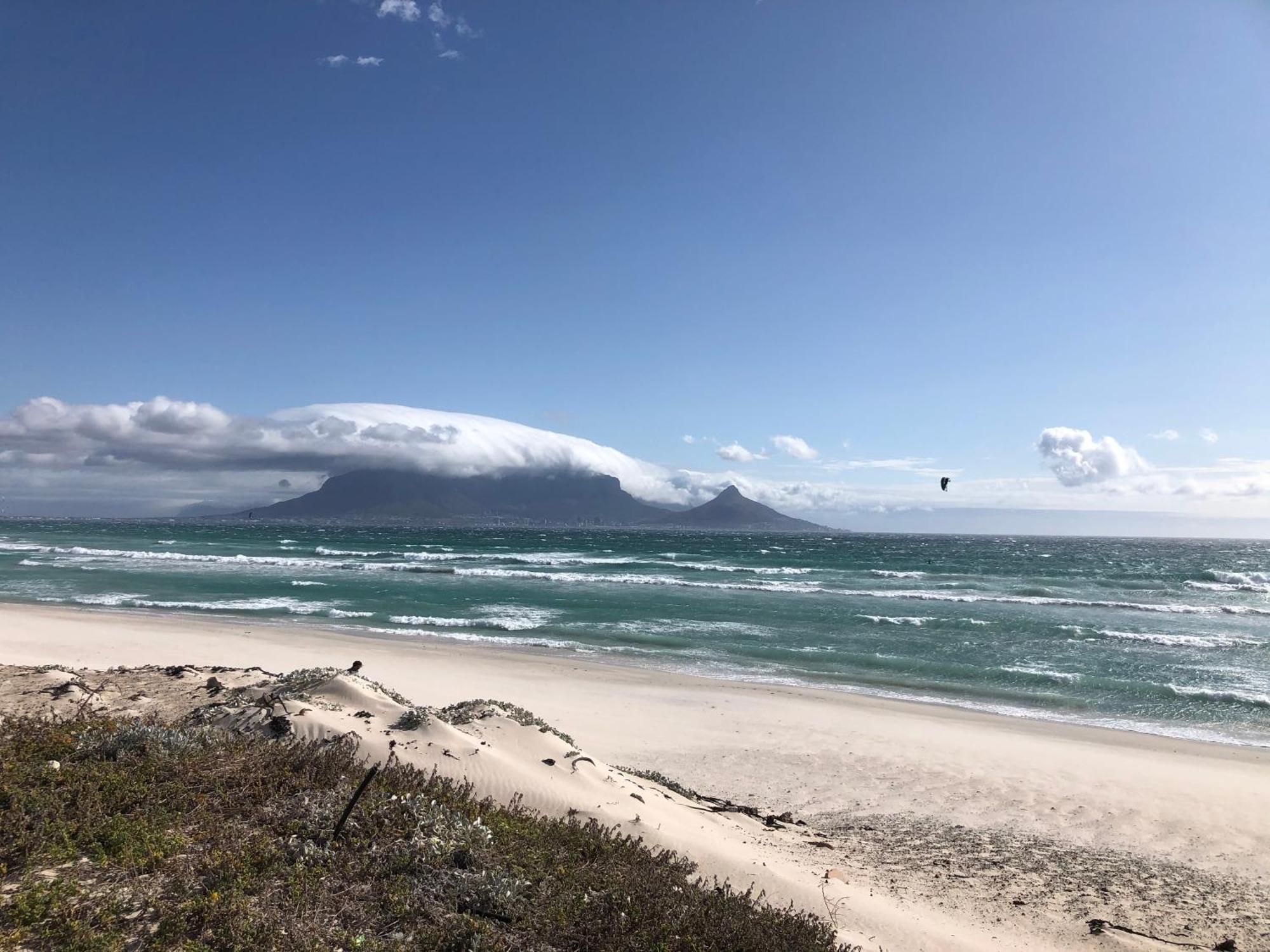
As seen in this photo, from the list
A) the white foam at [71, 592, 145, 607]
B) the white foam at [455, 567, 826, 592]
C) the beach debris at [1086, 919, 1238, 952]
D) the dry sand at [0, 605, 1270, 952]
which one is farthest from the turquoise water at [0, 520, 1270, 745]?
the beach debris at [1086, 919, 1238, 952]

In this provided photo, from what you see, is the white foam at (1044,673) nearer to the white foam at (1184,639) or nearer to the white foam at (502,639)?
the white foam at (1184,639)

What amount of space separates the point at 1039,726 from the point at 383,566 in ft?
155

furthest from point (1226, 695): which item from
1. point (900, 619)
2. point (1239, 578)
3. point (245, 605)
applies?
point (1239, 578)

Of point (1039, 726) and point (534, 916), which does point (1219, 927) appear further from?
point (1039, 726)

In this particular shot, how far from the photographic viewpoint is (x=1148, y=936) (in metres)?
6.03

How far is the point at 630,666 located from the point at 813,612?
14.4m

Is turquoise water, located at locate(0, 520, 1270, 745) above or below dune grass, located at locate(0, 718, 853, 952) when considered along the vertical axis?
below

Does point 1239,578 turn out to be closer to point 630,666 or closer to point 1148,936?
point 630,666

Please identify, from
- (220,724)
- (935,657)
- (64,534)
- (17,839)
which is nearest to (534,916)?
(17,839)

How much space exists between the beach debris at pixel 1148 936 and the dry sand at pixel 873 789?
0.10 metres

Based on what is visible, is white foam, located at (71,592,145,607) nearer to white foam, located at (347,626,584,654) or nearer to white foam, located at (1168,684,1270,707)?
white foam, located at (347,626,584,654)

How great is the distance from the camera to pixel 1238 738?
14.8 metres

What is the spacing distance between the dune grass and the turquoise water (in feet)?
49.0

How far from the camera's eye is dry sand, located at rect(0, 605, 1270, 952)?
20.5 ft
